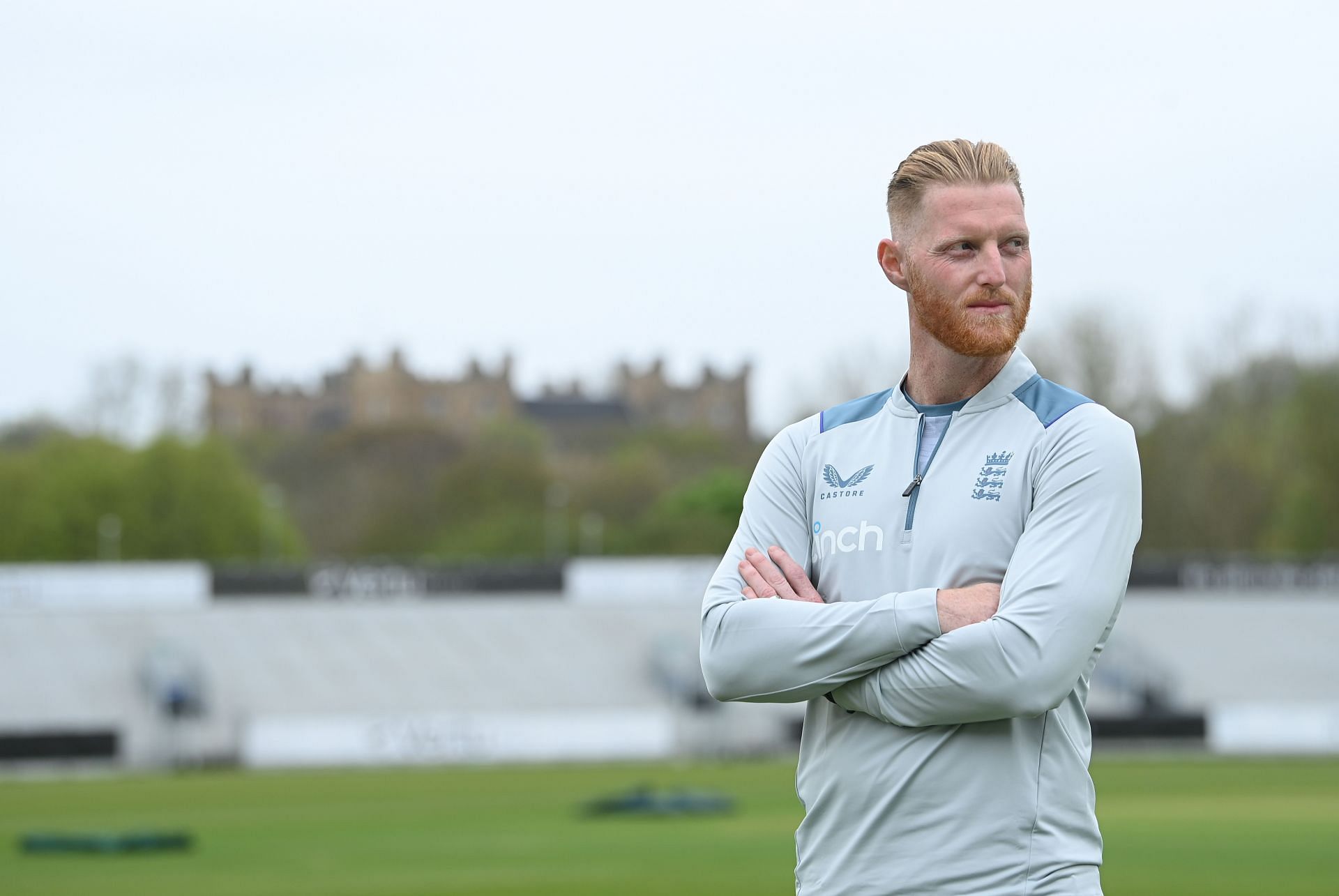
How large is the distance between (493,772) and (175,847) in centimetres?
1517

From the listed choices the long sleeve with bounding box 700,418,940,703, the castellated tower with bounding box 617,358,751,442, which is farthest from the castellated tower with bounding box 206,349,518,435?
the long sleeve with bounding box 700,418,940,703

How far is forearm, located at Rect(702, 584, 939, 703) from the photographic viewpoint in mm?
3090

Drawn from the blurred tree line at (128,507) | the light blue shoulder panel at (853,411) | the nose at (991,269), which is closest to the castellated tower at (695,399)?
the blurred tree line at (128,507)

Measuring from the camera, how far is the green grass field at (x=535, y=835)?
647 inches

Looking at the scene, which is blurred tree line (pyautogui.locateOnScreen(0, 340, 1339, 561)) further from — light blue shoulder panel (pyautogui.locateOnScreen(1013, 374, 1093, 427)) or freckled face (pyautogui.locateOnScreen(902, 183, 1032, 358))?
freckled face (pyautogui.locateOnScreen(902, 183, 1032, 358))

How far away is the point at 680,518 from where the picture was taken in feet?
253

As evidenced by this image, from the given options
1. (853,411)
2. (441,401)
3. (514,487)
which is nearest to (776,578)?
(853,411)

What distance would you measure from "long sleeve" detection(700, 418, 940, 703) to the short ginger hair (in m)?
0.49

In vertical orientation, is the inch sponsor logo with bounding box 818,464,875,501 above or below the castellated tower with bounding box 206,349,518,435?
below

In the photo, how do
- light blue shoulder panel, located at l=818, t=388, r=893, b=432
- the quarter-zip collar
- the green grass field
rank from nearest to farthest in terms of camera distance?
1. the quarter-zip collar
2. light blue shoulder panel, located at l=818, t=388, r=893, b=432
3. the green grass field

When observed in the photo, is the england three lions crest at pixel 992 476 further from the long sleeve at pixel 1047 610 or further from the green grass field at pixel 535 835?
the green grass field at pixel 535 835

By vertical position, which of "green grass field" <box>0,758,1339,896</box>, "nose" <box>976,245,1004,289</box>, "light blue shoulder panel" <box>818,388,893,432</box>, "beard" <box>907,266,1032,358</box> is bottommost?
"green grass field" <box>0,758,1339,896</box>

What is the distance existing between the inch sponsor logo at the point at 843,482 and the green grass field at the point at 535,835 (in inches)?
474

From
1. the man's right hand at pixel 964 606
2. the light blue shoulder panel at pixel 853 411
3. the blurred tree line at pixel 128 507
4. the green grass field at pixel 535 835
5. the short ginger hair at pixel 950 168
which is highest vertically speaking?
the short ginger hair at pixel 950 168
